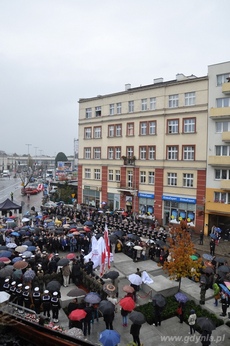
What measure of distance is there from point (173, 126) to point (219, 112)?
19.4 ft

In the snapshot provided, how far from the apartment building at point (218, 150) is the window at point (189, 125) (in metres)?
1.94

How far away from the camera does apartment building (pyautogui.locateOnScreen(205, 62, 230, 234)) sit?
2842 cm

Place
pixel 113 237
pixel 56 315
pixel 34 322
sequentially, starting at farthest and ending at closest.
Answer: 1. pixel 113 237
2. pixel 56 315
3. pixel 34 322

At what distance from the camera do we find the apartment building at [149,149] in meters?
31.3

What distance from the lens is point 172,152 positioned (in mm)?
33500

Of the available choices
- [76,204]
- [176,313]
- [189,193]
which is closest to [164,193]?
[189,193]

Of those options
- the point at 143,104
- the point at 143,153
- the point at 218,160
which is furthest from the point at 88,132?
the point at 218,160

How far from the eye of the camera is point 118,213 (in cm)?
3384

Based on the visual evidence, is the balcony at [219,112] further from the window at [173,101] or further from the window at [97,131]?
the window at [97,131]

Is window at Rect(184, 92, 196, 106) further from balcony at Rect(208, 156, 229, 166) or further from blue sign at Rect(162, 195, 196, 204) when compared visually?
blue sign at Rect(162, 195, 196, 204)

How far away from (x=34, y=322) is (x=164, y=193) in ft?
82.3

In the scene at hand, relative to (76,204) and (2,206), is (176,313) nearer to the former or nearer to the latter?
(2,206)

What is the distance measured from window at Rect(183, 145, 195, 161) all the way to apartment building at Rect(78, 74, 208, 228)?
11 cm

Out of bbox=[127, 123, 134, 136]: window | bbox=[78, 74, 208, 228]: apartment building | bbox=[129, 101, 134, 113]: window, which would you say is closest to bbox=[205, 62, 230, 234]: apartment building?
bbox=[78, 74, 208, 228]: apartment building
